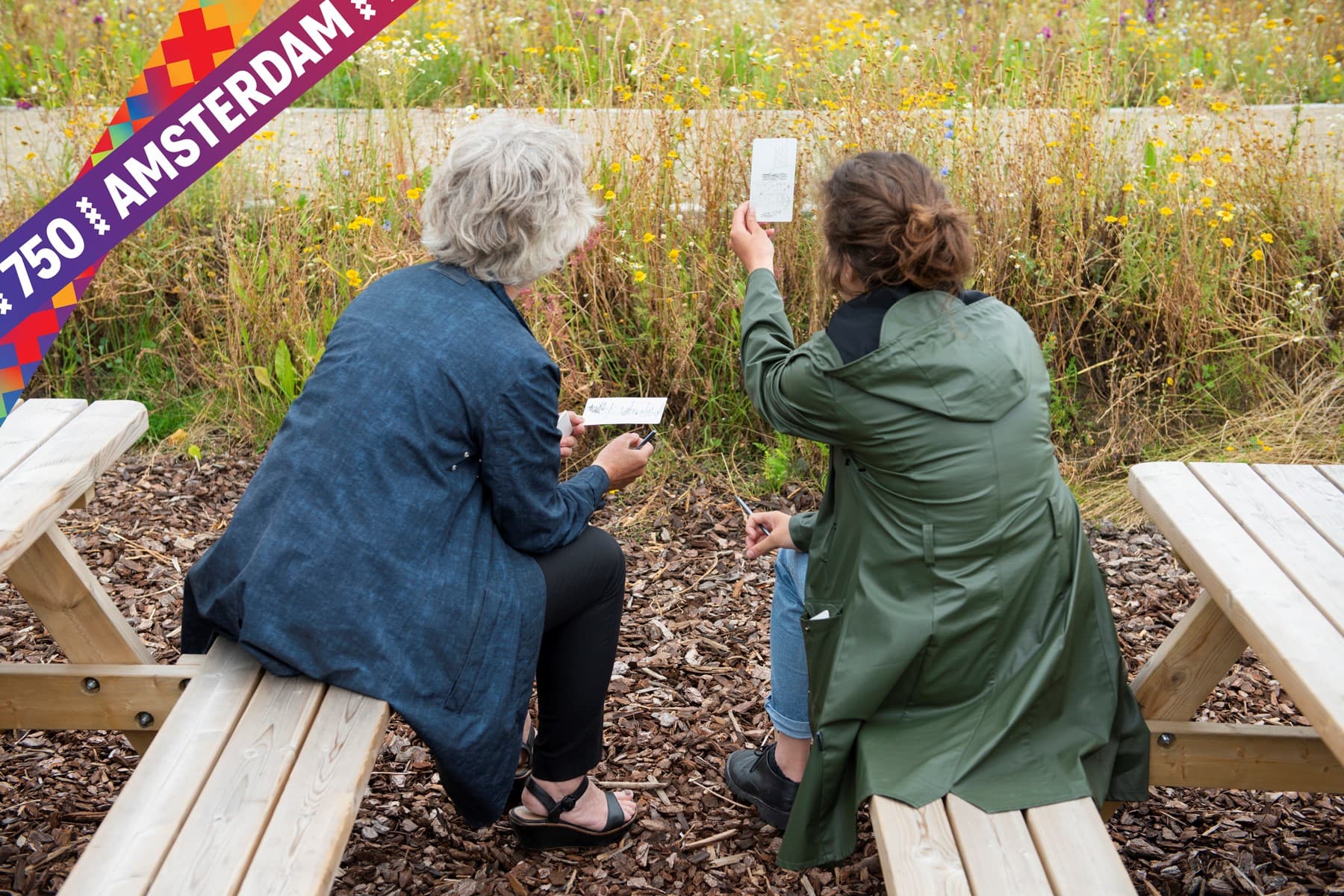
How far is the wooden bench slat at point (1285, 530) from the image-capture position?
6.45ft

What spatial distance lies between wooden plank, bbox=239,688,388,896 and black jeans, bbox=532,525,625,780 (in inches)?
16.2

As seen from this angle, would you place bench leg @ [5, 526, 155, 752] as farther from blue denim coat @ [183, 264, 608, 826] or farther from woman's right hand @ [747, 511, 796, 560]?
woman's right hand @ [747, 511, 796, 560]

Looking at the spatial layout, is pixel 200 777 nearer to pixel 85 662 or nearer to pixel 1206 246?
pixel 85 662

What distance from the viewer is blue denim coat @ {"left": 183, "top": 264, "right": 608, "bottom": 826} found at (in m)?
1.96

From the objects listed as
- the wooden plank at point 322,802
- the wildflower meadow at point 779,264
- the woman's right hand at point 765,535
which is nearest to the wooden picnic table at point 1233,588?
the woman's right hand at point 765,535

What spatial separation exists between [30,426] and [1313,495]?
2.53m

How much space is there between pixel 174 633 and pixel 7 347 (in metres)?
1.03

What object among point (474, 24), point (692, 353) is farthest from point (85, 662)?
point (474, 24)

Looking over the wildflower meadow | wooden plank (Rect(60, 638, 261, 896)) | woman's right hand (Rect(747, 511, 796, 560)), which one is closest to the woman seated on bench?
woman's right hand (Rect(747, 511, 796, 560))

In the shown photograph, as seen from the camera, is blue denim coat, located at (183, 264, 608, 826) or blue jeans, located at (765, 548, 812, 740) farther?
blue jeans, located at (765, 548, 812, 740)

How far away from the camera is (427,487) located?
6.60 feet

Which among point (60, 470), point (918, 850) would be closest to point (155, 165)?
point (60, 470)

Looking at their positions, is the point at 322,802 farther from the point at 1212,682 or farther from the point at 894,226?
the point at 1212,682

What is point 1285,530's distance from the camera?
86.3 inches
